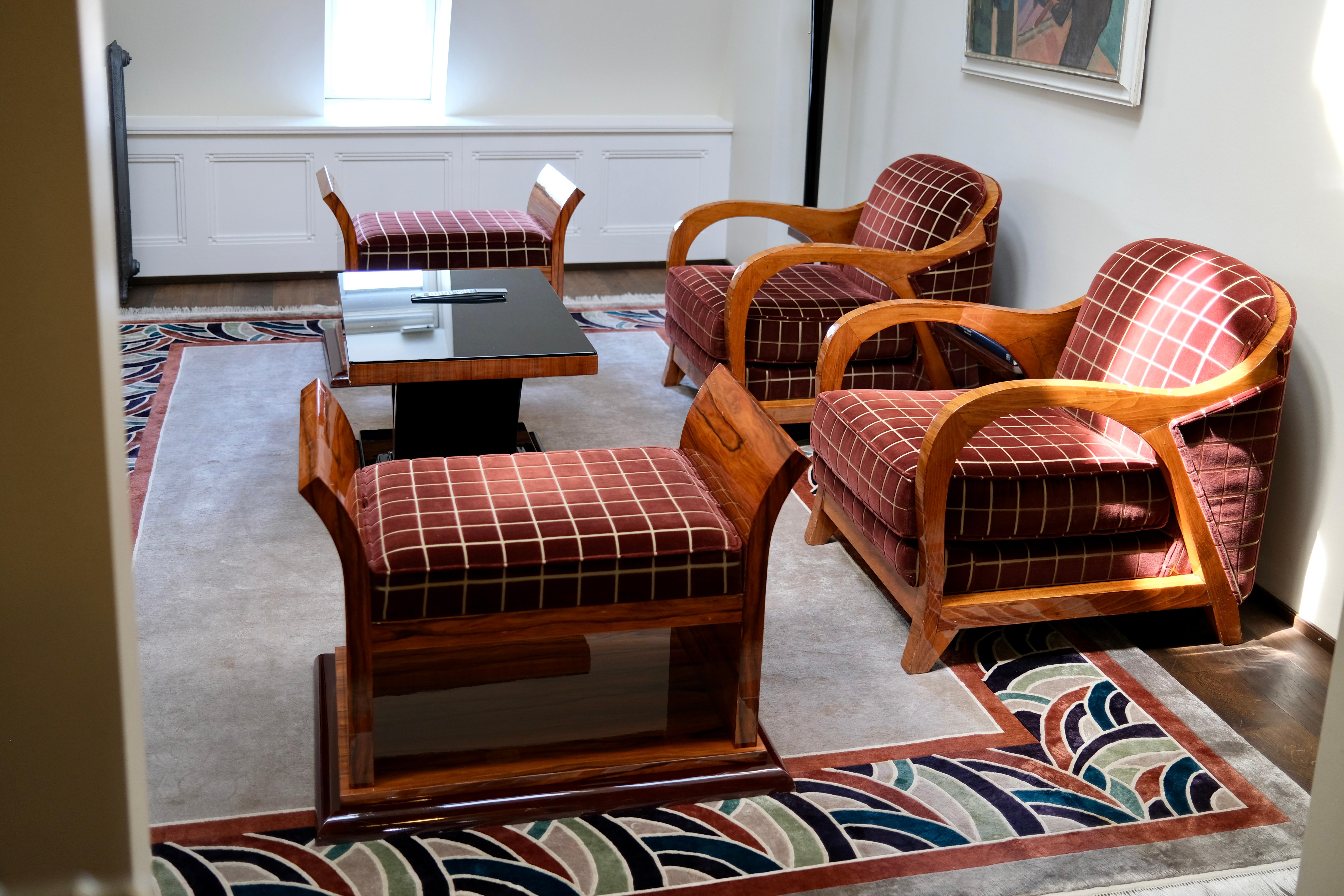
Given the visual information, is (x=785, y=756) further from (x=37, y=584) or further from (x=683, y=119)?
(x=683, y=119)

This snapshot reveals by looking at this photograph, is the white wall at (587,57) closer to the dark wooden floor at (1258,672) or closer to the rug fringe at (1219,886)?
the dark wooden floor at (1258,672)

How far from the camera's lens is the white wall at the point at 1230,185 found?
2648 millimetres

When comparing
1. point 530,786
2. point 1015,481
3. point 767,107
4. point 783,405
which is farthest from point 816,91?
point 530,786

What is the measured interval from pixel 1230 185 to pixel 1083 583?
109 cm

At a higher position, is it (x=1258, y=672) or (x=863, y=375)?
(x=863, y=375)

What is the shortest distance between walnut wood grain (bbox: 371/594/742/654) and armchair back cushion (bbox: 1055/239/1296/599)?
3.69 ft

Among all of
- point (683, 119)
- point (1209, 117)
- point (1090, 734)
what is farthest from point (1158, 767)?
point (683, 119)

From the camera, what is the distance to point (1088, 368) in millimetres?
2824

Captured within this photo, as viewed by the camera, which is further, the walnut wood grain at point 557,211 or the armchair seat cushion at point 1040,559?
the walnut wood grain at point 557,211

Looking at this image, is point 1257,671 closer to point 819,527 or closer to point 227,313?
point 819,527

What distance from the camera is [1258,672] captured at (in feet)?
8.48

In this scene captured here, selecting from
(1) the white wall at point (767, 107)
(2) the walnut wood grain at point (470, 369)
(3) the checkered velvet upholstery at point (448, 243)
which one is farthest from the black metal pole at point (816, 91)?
(2) the walnut wood grain at point (470, 369)

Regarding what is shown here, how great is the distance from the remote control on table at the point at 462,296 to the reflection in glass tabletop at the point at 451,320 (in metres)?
0.02

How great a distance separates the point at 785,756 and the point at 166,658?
1289 mm
